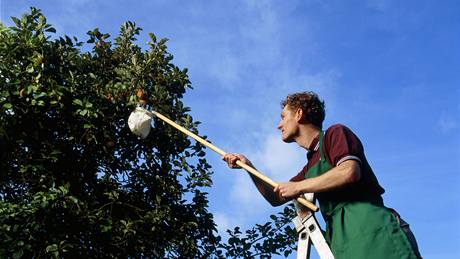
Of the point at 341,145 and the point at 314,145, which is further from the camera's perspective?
the point at 314,145

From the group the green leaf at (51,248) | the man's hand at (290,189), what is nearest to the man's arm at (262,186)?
the man's hand at (290,189)

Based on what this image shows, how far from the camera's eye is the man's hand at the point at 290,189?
296 cm

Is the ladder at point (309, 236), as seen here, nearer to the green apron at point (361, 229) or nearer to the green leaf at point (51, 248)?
the green apron at point (361, 229)

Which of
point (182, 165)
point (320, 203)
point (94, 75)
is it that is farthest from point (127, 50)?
point (320, 203)

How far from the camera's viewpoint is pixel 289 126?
348 centimetres

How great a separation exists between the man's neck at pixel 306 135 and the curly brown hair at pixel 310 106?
0.13ft

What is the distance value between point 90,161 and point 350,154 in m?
3.83

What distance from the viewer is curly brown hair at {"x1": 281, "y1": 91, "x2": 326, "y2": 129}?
3.46 meters

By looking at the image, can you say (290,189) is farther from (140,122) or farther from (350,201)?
(140,122)

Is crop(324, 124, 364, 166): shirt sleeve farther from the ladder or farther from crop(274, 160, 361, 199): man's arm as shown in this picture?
the ladder

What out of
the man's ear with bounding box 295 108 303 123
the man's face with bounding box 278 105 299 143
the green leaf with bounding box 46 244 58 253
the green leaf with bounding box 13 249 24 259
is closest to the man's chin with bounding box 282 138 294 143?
the man's face with bounding box 278 105 299 143

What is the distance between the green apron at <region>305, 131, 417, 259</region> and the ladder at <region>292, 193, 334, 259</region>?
51 millimetres

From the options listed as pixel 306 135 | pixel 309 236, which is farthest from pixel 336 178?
pixel 306 135

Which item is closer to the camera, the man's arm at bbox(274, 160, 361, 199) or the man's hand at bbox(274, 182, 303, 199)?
the man's arm at bbox(274, 160, 361, 199)
